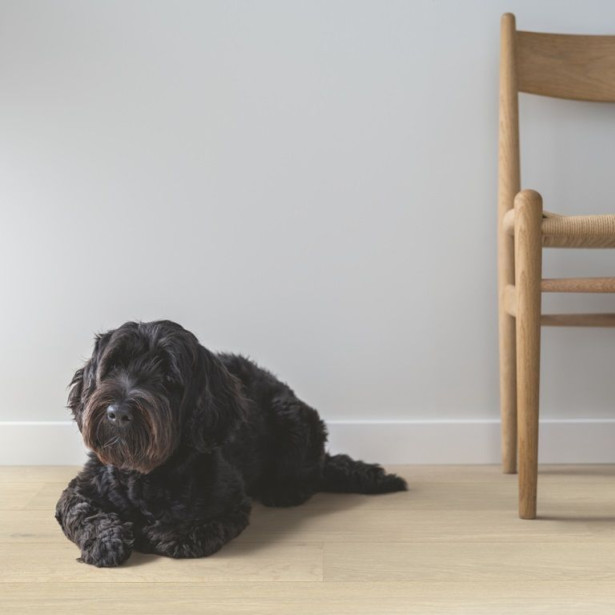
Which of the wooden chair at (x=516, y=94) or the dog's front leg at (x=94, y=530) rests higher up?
the wooden chair at (x=516, y=94)

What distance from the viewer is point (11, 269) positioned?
2.29 meters

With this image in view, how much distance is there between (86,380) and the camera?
1654 millimetres

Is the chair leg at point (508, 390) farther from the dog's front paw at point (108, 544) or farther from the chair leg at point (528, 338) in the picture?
the dog's front paw at point (108, 544)

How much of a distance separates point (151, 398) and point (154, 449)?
0.09 meters

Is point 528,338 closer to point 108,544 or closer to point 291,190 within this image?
point 291,190

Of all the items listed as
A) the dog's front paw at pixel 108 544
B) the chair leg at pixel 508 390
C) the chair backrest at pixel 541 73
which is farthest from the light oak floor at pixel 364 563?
the chair backrest at pixel 541 73

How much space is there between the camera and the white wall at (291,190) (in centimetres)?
223

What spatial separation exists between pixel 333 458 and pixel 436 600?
0.71m

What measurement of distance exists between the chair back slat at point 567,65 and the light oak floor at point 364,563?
0.97m

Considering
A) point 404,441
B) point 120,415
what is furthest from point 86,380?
point 404,441

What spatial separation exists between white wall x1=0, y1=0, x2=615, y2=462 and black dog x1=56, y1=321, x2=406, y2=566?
605 millimetres

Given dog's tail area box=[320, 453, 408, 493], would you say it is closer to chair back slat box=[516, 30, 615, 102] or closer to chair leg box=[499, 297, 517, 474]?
chair leg box=[499, 297, 517, 474]

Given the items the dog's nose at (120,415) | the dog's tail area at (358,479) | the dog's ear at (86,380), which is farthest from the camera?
the dog's tail area at (358,479)

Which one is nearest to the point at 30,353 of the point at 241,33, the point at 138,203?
the point at 138,203
